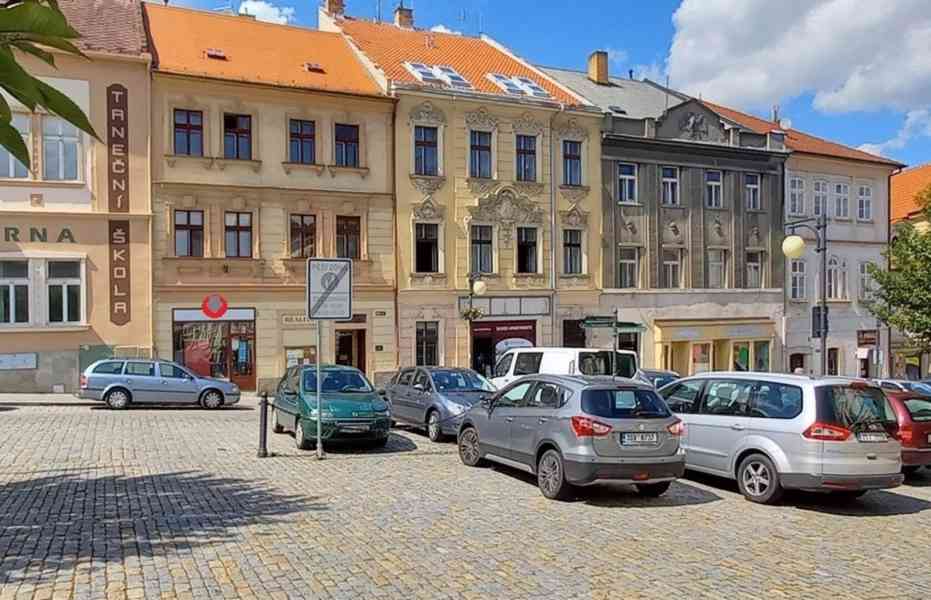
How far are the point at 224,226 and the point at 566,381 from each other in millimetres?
19427

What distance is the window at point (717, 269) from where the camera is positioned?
37625mm

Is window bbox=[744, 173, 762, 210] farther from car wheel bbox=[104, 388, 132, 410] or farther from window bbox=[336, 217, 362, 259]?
car wheel bbox=[104, 388, 132, 410]

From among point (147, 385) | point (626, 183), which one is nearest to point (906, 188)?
point (626, 183)

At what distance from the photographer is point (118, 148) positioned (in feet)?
86.7

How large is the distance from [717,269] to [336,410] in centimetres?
2712

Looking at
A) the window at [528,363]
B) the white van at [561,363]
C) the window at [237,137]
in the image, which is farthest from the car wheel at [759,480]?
the window at [237,137]

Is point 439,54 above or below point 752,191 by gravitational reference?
above

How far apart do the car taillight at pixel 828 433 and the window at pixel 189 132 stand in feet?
73.2

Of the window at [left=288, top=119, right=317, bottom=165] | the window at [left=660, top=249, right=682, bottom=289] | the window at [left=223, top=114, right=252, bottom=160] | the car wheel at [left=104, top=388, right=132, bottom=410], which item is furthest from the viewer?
the window at [left=660, top=249, right=682, bottom=289]

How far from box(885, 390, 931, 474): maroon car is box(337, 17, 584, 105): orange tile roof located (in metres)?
21.8

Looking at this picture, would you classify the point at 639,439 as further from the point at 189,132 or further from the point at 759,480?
the point at 189,132

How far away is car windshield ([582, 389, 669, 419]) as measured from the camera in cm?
1067

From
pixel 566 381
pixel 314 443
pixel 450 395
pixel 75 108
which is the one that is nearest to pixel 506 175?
pixel 450 395

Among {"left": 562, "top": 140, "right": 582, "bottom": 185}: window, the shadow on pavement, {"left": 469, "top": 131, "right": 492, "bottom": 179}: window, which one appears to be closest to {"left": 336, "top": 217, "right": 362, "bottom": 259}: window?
{"left": 469, "top": 131, "right": 492, "bottom": 179}: window
